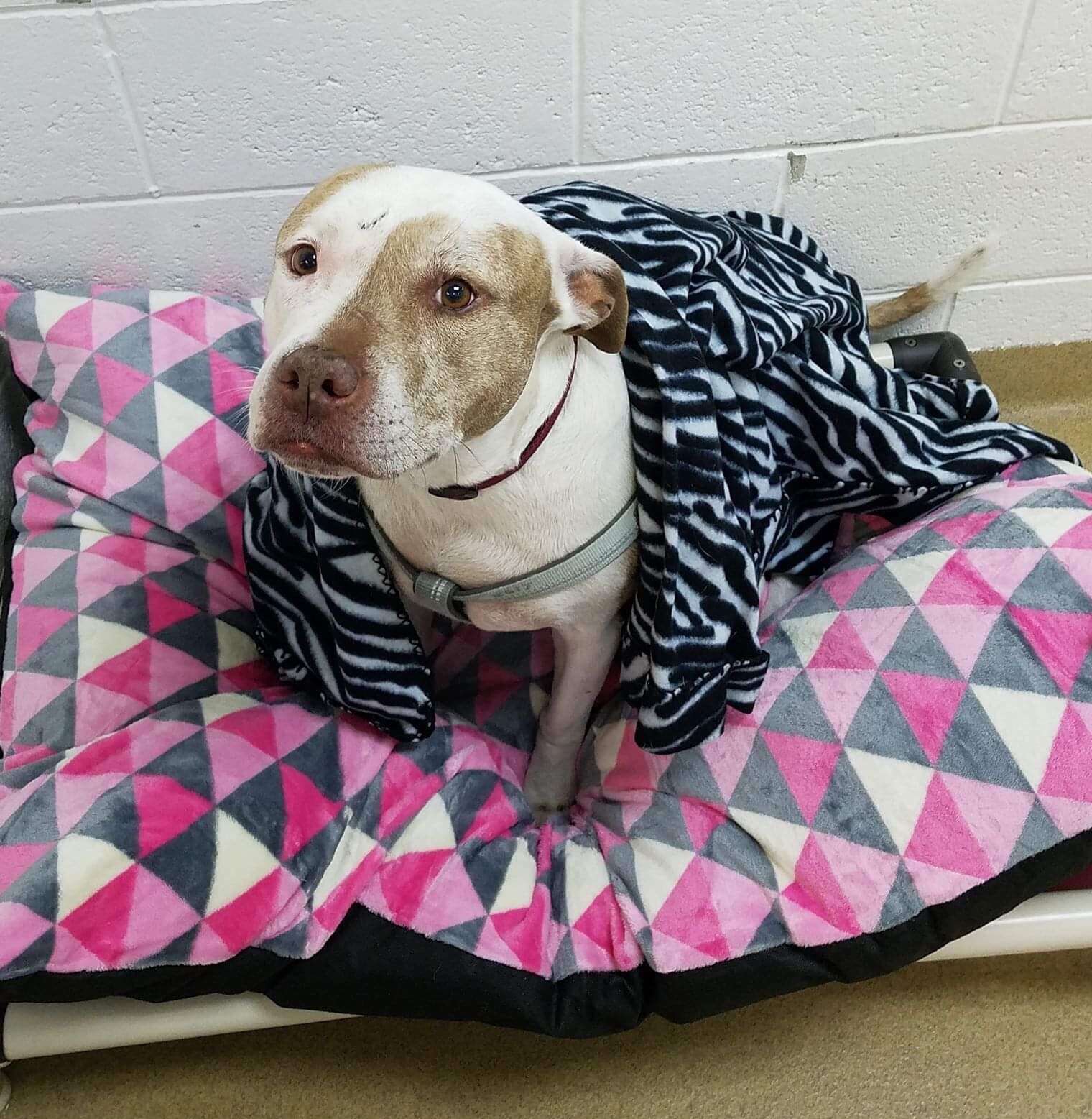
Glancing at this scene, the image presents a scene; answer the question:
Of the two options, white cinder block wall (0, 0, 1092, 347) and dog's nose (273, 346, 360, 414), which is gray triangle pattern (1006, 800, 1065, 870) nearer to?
dog's nose (273, 346, 360, 414)

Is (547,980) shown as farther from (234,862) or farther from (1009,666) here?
(1009,666)

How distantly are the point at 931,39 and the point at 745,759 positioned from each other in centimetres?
115

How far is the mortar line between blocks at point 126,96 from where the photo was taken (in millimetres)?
1420

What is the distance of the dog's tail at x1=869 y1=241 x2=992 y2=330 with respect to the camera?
1803 millimetres

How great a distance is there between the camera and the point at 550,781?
1521 mm

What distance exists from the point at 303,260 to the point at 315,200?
0.08 metres

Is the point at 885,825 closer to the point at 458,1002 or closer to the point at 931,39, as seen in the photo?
the point at 458,1002

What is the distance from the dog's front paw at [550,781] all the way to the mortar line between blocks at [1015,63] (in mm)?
1265

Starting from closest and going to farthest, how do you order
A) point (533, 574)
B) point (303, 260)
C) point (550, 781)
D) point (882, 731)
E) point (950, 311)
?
point (303, 260), point (533, 574), point (882, 731), point (550, 781), point (950, 311)

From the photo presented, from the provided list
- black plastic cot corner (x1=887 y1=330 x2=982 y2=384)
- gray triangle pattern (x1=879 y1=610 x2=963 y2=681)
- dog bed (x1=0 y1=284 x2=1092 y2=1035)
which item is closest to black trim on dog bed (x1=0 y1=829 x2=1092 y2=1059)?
dog bed (x1=0 y1=284 x2=1092 y2=1035)

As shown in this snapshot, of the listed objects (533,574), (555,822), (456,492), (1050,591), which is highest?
(456,492)

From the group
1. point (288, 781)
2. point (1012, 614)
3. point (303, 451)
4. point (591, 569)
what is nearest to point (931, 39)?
point (1012, 614)

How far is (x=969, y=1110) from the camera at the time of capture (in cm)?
137

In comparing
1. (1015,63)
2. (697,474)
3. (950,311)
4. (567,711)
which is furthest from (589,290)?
(950,311)
